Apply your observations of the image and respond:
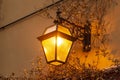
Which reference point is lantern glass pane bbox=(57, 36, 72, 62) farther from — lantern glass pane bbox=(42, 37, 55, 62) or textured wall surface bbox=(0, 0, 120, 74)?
textured wall surface bbox=(0, 0, 120, 74)

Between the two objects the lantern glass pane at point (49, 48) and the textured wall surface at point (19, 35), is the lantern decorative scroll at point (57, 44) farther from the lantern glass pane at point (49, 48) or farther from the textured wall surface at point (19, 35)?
the textured wall surface at point (19, 35)

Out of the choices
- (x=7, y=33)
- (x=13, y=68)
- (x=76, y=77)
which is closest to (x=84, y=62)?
(x=76, y=77)

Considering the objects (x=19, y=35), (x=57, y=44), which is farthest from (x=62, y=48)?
(x=19, y=35)

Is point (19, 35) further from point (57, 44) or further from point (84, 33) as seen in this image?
point (57, 44)

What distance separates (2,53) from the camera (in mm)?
7672

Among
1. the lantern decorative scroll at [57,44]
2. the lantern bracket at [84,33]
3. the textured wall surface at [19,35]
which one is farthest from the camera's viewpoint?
the textured wall surface at [19,35]

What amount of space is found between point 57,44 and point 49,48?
118mm

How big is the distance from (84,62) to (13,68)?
195 centimetres

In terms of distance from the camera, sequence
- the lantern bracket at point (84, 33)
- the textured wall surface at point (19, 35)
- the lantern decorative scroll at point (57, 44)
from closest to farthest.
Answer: the lantern decorative scroll at point (57, 44) < the lantern bracket at point (84, 33) < the textured wall surface at point (19, 35)

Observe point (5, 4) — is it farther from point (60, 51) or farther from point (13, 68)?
point (60, 51)

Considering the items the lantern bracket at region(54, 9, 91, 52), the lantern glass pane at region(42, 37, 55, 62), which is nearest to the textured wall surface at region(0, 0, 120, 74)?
the lantern bracket at region(54, 9, 91, 52)

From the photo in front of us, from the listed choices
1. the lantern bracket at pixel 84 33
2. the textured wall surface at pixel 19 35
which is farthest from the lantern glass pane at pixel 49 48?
the textured wall surface at pixel 19 35

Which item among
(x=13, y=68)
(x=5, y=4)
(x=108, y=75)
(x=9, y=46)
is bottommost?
(x=108, y=75)

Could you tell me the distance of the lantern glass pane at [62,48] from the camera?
469 cm
